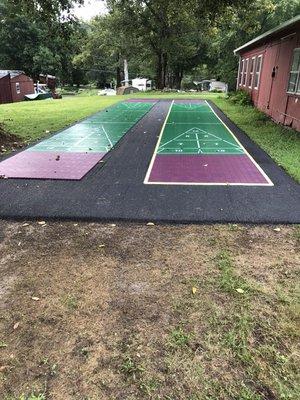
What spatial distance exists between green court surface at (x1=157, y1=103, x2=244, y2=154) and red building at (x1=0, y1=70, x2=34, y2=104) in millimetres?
23886

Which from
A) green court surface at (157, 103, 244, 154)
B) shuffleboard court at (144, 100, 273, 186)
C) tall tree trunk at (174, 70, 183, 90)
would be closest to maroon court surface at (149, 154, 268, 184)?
shuffleboard court at (144, 100, 273, 186)

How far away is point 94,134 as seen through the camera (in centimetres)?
1233

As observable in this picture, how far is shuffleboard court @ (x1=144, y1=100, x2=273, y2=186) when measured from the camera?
7223 mm

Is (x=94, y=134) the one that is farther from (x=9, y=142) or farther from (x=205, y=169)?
(x=205, y=169)

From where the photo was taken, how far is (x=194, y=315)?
3.38 m

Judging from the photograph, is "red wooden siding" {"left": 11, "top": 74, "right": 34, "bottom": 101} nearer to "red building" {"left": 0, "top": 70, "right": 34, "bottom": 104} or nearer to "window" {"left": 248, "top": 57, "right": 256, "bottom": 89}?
"red building" {"left": 0, "top": 70, "right": 34, "bottom": 104}

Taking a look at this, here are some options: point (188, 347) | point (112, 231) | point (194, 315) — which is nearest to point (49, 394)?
point (188, 347)

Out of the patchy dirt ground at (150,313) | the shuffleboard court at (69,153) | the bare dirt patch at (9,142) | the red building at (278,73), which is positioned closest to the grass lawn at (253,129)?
the bare dirt patch at (9,142)

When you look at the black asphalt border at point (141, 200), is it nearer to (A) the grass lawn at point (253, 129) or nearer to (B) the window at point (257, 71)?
(A) the grass lawn at point (253, 129)

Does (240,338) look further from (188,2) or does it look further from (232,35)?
(232,35)

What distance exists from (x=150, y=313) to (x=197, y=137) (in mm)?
8787

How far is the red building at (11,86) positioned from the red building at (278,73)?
24.0 metres

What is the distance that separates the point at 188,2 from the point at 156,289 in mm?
11740

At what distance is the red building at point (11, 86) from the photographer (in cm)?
3362
